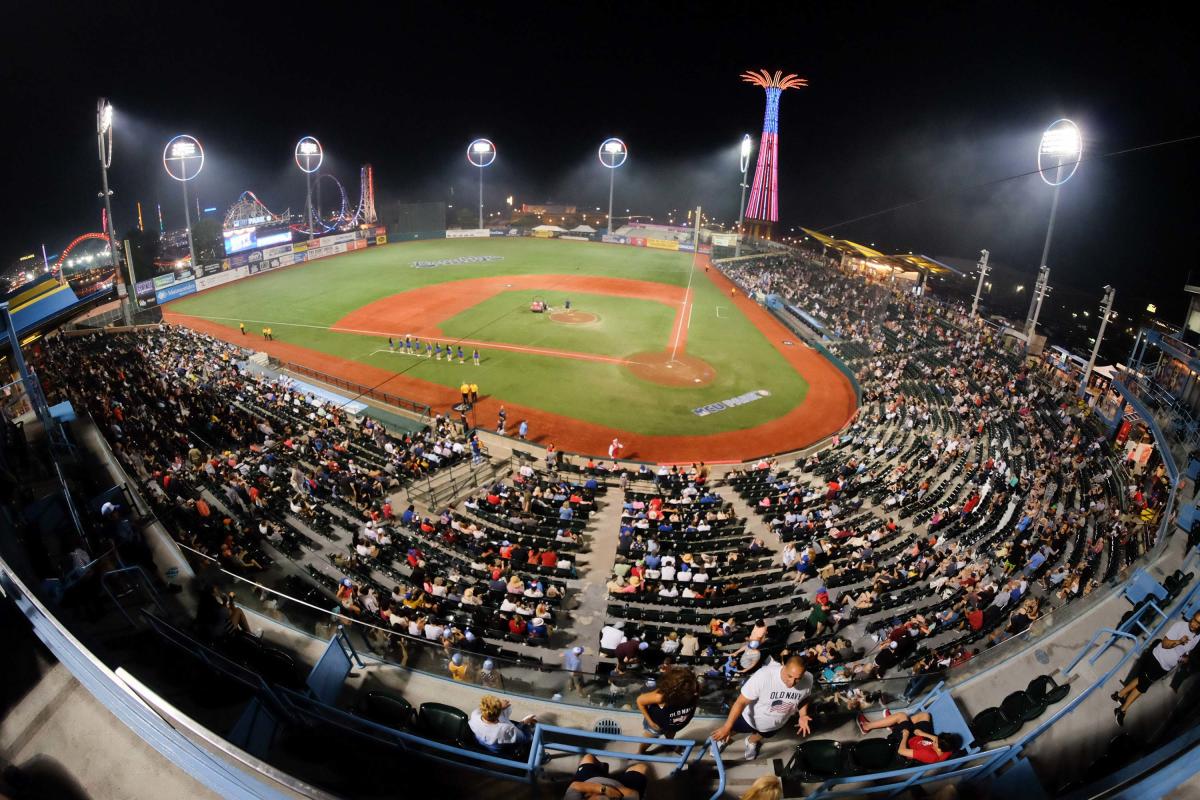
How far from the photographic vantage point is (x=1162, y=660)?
6.38 m

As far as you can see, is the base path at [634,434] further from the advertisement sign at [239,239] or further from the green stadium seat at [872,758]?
the green stadium seat at [872,758]

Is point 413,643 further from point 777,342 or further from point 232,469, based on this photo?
point 777,342

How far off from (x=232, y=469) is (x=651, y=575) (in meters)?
14.5

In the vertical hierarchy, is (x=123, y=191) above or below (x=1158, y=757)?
above

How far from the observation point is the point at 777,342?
41.9 metres

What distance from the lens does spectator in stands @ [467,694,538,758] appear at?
5754 mm

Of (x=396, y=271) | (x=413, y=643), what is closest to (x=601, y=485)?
(x=413, y=643)

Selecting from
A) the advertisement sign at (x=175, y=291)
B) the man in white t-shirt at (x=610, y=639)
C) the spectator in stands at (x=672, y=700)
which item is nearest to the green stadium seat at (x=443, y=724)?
the spectator in stands at (x=672, y=700)

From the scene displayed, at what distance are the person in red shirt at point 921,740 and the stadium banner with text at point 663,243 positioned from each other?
257 ft

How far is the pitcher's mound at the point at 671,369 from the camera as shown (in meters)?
34.1

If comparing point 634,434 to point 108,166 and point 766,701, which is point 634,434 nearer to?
point 766,701

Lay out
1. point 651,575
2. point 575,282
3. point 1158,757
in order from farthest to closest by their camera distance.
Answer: point 575,282
point 651,575
point 1158,757

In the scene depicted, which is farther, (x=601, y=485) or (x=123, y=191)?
(x=123, y=191)

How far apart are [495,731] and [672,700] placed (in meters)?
1.91
